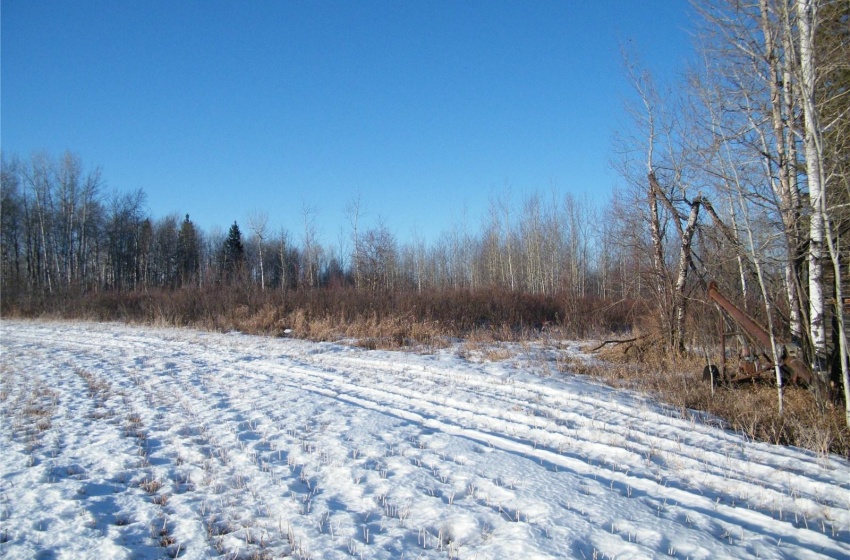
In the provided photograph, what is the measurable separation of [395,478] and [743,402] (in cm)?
494

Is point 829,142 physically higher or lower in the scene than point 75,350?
higher

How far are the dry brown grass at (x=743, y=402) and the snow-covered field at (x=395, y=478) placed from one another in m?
0.45

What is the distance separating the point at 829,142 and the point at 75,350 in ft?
51.0

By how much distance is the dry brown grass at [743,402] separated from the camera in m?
5.12

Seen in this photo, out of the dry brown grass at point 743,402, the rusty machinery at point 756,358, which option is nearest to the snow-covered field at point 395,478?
the dry brown grass at point 743,402

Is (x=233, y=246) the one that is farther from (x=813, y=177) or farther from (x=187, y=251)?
(x=813, y=177)

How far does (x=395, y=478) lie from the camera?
13.7 ft

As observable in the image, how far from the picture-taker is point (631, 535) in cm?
317

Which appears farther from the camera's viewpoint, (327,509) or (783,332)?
(783,332)

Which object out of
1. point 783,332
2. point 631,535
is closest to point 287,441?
point 631,535

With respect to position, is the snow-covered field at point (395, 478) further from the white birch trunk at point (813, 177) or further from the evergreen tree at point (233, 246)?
the evergreen tree at point (233, 246)

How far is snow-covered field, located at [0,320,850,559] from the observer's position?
3131 millimetres

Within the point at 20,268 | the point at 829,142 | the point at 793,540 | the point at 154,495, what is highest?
the point at 20,268

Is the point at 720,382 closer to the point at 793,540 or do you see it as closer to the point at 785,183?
the point at 785,183
